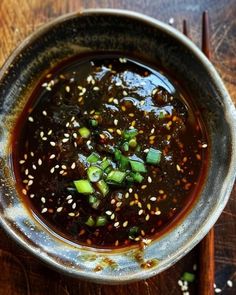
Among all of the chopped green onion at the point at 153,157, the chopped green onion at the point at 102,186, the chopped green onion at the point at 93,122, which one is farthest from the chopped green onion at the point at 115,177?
the chopped green onion at the point at 93,122

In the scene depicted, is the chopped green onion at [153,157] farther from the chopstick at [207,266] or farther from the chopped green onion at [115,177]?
the chopstick at [207,266]

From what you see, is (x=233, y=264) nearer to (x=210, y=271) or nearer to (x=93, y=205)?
(x=210, y=271)

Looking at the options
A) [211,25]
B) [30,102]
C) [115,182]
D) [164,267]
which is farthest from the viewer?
[211,25]

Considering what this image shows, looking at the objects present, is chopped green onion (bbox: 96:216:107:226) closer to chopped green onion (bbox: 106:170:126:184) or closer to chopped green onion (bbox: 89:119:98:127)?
chopped green onion (bbox: 106:170:126:184)

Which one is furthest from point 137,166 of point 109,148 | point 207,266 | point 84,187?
point 207,266

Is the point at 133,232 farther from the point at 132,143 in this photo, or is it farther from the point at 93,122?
the point at 93,122

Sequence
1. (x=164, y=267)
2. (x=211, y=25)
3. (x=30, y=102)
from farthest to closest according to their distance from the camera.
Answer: (x=211, y=25)
(x=30, y=102)
(x=164, y=267)

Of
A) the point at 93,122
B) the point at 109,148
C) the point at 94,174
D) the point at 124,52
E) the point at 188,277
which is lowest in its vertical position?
the point at 188,277

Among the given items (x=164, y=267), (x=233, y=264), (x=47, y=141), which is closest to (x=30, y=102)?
(x=47, y=141)
